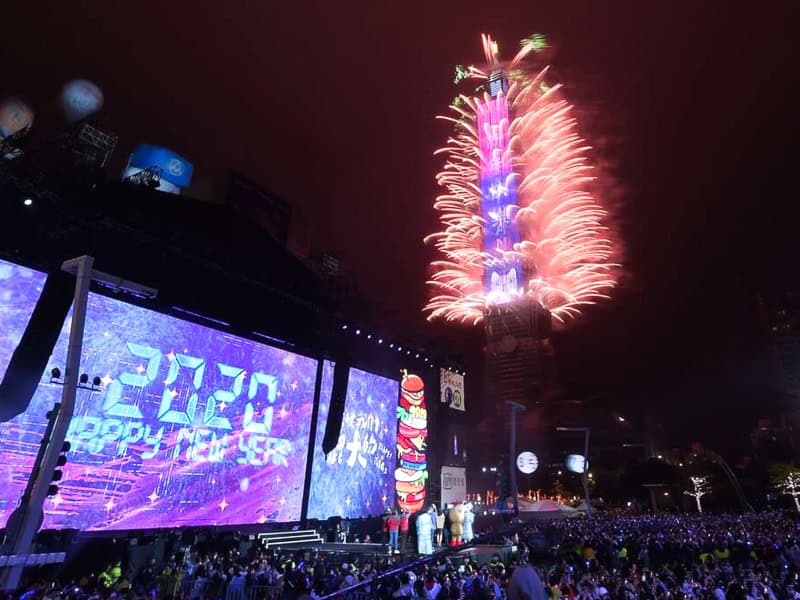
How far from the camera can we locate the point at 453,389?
3002 cm

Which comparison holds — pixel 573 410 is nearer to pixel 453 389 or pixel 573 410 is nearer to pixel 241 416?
pixel 453 389

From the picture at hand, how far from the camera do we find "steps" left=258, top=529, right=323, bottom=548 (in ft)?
55.9

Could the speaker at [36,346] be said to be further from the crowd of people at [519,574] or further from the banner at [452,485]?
the banner at [452,485]

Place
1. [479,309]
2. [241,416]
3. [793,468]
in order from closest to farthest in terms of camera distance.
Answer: [241,416] → [479,309] → [793,468]

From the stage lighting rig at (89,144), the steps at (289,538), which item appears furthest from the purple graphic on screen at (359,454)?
the stage lighting rig at (89,144)

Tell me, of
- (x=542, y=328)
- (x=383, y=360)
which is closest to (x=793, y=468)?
(x=542, y=328)

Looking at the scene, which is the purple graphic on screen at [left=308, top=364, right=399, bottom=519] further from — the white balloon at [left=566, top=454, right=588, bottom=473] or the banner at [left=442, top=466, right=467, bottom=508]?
the white balloon at [left=566, top=454, right=588, bottom=473]

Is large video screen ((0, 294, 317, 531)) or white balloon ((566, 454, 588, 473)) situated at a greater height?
white balloon ((566, 454, 588, 473))

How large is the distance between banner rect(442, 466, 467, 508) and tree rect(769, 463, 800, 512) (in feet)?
111

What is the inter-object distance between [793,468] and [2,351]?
2304 inches

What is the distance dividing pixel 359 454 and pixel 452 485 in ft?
30.4

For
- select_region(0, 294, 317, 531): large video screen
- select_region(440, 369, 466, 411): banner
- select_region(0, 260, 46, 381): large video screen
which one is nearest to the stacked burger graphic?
select_region(440, 369, 466, 411): banner

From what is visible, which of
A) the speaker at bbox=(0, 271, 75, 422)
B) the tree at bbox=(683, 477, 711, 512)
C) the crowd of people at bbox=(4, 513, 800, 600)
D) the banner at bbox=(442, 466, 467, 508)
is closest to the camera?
the crowd of people at bbox=(4, 513, 800, 600)

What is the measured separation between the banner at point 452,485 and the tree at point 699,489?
36.9 metres
